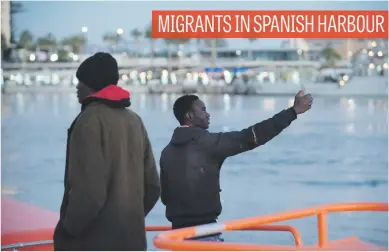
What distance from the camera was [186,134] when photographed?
10.1 ft

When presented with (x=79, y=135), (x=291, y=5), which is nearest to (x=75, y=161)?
(x=79, y=135)

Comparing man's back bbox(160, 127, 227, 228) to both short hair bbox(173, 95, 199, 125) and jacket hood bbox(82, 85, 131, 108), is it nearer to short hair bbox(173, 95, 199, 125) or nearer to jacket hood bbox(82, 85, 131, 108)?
short hair bbox(173, 95, 199, 125)

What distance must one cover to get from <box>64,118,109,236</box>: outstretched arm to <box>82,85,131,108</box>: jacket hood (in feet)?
0.24

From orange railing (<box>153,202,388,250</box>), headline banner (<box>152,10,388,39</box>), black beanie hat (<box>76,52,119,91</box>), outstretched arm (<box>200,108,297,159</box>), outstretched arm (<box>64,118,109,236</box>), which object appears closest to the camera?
orange railing (<box>153,202,388,250</box>)

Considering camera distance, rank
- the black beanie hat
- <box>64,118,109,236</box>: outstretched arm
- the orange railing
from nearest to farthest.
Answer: the orange railing < <box>64,118,109,236</box>: outstretched arm < the black beanie hat

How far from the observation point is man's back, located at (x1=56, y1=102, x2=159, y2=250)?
7.96 ft

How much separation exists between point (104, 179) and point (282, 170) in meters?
13.1

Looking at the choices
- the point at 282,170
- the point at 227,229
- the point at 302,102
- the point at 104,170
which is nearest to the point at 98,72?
the point at 104,170

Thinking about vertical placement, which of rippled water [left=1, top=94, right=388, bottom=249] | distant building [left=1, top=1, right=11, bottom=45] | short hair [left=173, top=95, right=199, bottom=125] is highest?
distant building [left=1, top=1, right=11, bottom=45]

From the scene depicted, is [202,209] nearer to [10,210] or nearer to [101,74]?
[101,74]

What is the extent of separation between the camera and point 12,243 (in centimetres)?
351

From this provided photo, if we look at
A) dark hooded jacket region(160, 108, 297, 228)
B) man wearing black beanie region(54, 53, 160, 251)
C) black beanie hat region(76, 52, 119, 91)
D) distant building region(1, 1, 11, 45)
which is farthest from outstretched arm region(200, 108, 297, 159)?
distant building region(1, 1, 11, 45)

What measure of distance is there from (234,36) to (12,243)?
1.72 metres

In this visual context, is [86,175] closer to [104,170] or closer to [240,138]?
[104,170]
